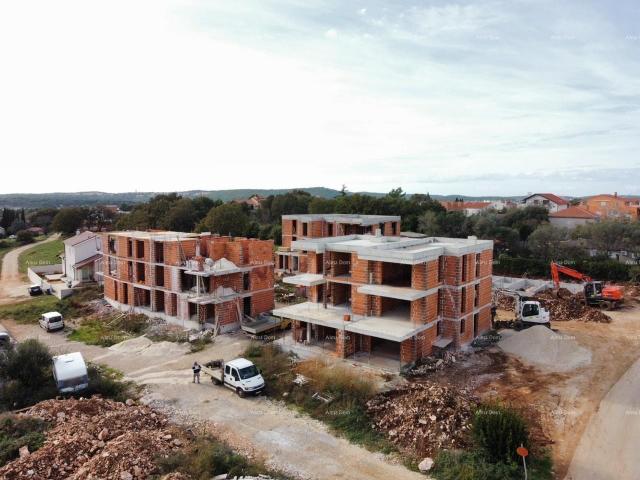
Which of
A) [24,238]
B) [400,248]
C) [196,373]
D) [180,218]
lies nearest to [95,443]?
[196,373]

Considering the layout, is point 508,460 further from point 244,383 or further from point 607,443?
point 244,383

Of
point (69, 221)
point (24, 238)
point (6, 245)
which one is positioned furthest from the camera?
point (24, 238)

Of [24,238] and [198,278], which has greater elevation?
[198,278]

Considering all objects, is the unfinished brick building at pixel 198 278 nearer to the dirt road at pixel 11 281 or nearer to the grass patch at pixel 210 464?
the grass patch at pixel 210 464

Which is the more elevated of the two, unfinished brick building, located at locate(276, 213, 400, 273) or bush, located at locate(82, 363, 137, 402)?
unfinished brick building, located at locate(276, 213, 400, 273)

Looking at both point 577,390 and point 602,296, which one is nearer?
point 577,390

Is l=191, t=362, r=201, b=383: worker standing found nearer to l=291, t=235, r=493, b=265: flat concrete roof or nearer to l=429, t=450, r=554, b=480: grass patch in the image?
l=291, t=235, r=493, b=265: flat concrete roof

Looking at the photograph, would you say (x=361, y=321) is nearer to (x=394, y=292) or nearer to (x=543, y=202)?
(x=394, y=292)

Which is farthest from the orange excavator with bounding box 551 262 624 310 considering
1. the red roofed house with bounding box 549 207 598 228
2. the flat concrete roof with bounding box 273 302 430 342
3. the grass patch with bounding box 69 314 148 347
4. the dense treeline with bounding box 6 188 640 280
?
the red roofed house with bounding box 549 207 598 228
